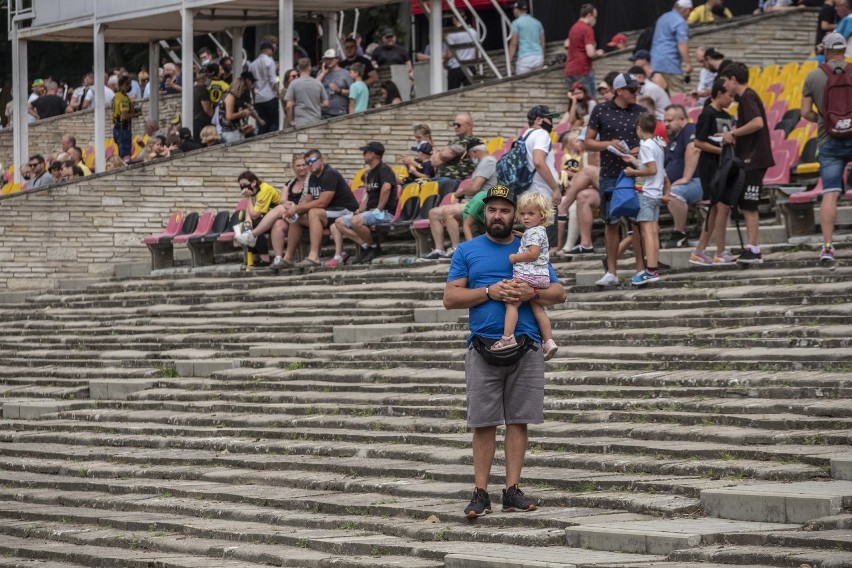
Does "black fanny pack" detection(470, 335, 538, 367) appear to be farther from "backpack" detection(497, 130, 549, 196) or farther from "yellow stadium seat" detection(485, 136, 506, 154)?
"yellow stadium seat" detection(485, 136, 506, 154)

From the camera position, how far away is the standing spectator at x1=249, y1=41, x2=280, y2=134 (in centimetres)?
2536

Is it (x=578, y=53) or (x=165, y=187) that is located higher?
(x=578, y=53)

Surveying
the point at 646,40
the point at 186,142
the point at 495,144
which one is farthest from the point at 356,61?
the point at 495,144

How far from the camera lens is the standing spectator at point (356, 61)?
25906mm

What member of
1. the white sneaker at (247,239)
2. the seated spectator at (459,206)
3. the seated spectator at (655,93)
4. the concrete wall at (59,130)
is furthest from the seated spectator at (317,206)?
the concrete wall at (59,130)

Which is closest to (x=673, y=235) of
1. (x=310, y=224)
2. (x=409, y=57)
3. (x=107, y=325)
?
(x=310, y=224)

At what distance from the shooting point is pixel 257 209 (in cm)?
2077

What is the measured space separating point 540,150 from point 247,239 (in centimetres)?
542

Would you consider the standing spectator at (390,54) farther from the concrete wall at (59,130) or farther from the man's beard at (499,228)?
the man's beard at (499,228)

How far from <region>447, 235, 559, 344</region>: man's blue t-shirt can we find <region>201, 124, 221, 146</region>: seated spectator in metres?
15.2

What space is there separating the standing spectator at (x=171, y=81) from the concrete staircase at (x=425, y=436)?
13.5 m

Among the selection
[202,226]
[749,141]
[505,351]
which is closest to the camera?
[505,351]

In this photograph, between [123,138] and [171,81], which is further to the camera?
[171,81]

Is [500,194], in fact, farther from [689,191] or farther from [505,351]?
[689,191]
